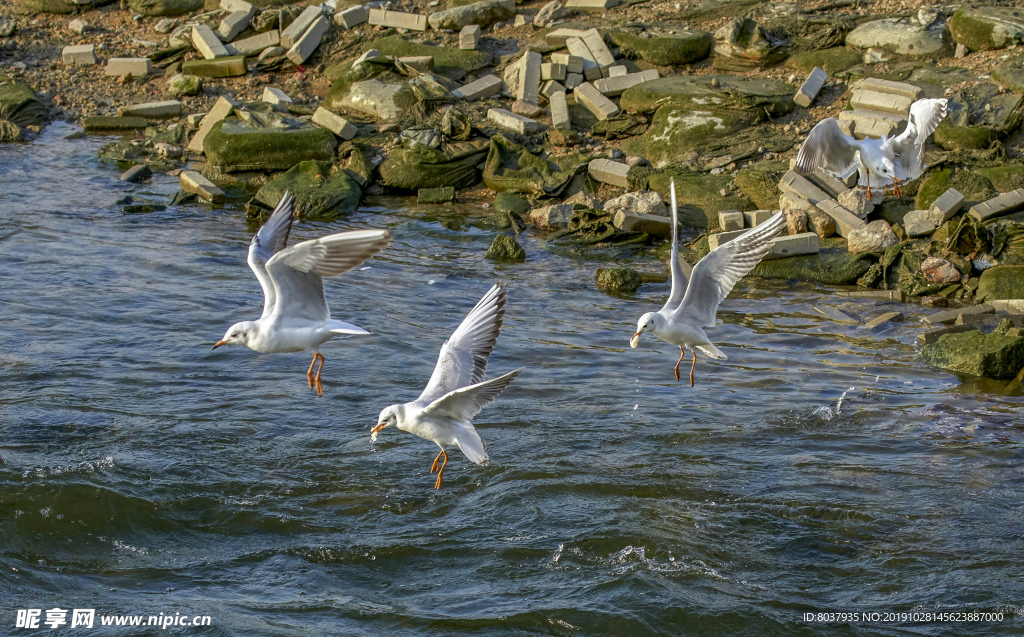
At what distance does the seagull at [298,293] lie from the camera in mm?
6688

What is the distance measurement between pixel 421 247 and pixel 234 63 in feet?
23.7

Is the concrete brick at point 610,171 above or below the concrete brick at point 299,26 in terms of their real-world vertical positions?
below

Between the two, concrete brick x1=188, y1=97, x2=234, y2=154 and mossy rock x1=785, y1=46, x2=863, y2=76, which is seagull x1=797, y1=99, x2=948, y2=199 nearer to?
mossy rock x1=785, y1=46, x2=863, y2=76

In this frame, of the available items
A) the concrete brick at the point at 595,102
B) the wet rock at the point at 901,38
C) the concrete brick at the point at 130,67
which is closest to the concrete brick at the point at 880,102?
the wet rock at the point at 901,38

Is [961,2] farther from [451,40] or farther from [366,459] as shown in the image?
[366,459]

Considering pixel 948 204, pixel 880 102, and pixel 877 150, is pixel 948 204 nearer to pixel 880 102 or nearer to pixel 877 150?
pixel 877 150

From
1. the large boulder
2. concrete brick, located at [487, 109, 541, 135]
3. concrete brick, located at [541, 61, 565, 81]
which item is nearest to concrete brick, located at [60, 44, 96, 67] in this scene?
concrete brick, located at [487, 109, 541, 135]

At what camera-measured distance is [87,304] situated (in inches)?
435

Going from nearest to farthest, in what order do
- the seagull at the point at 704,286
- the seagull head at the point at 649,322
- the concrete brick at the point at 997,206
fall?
the seagull head at the point at 649,322 → the seagull at the point at 704,286 → the concrete brick at the point at 997,206

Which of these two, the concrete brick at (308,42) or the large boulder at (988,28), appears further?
the concrete brick at (308,42)

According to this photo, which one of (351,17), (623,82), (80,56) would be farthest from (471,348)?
(80,56)

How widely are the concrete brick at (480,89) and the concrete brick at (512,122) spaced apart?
2.40ft

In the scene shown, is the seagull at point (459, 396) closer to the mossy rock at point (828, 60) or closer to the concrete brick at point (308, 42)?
the mossy rock at point (828, 60)

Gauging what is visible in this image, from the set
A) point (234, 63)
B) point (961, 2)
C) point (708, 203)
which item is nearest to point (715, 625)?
point (708, 203)
